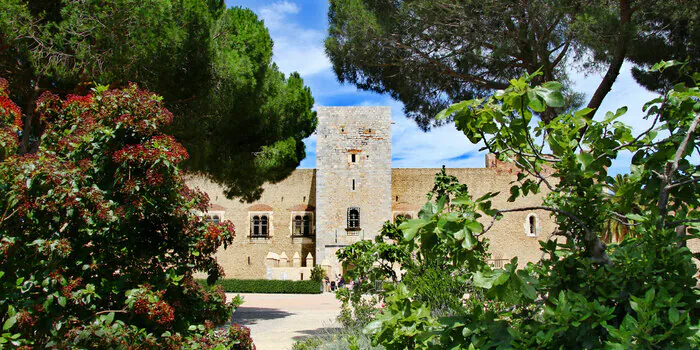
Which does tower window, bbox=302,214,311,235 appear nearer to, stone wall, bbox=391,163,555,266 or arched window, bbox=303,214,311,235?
arched window, bbox=303,214,311,235

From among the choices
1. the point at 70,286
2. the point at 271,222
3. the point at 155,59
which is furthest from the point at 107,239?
the point at 271,222

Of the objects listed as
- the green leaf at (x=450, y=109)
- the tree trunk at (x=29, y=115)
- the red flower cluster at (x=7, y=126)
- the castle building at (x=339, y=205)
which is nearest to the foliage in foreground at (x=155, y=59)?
the tree trunk at (x=29, y=115)

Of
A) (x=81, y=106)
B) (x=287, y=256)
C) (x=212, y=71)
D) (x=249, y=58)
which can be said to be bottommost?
(x=287, y=256)

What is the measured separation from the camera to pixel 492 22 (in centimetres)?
763

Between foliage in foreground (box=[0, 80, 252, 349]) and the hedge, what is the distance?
57.5 feet

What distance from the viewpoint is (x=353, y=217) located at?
24.4 metres

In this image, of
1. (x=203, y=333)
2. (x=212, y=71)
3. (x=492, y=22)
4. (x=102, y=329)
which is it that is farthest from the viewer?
(x=212, y=71)

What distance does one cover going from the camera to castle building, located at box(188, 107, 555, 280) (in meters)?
24.3

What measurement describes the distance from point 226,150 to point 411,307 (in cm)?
827

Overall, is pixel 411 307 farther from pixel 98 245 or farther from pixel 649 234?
pixel 98 245

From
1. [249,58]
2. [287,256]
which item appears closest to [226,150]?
[249,58]

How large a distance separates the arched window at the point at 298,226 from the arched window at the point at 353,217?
2.67 meters

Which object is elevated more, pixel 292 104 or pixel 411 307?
pixel 292 104

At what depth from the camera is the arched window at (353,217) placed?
79.7 ft
